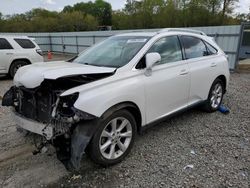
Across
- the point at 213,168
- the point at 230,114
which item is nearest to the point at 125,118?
the point at 213,168

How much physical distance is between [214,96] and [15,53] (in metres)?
7.49

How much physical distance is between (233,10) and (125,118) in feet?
111

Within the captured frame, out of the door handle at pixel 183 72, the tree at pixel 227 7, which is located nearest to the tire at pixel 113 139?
the door handle at pixel 183 72

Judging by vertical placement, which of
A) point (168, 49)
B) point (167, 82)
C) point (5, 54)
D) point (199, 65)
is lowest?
point (5, 54)

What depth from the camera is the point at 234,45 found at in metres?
9.96

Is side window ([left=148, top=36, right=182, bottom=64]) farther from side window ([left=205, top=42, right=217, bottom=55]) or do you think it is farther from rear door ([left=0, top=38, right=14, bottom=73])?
rear door ([left=0, top=38, right=14, bottom=73])

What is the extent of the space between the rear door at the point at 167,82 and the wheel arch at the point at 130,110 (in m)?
0.16

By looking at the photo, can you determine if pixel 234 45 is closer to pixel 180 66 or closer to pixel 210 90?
pixel 210 90

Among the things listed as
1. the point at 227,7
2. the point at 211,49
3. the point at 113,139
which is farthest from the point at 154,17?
the point at 113,139

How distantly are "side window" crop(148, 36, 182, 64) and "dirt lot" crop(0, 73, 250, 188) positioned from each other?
127 centimetres

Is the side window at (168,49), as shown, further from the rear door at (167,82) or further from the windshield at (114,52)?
the windshield at (114,52)

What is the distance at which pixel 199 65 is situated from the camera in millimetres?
4309

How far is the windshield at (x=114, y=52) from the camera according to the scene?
343 cm

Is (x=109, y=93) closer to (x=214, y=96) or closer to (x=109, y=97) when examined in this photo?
(x=109, y=97)
